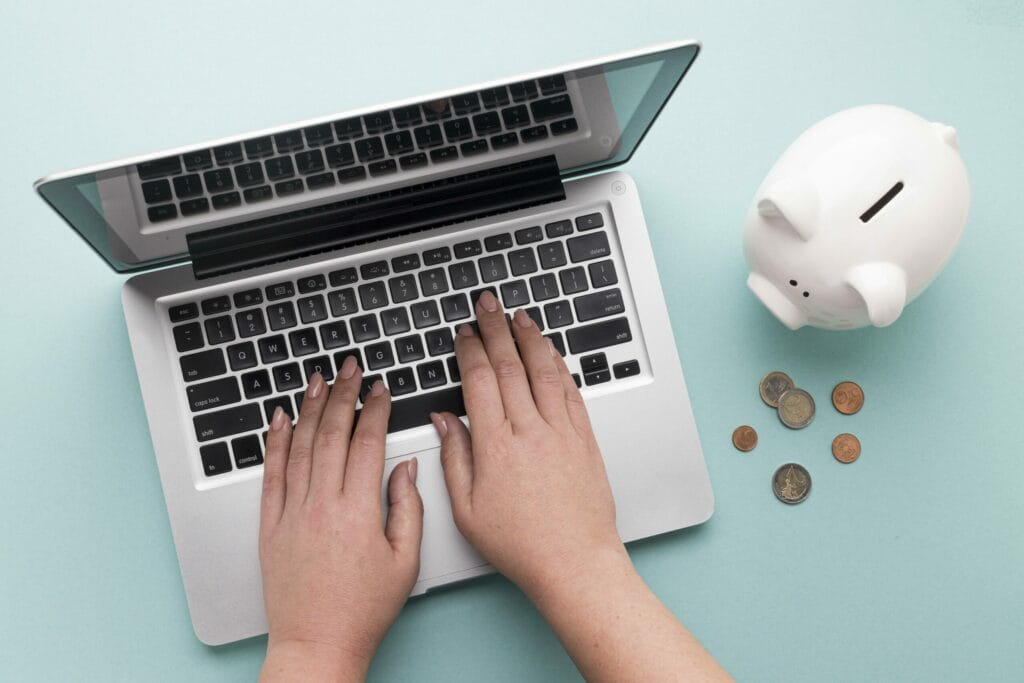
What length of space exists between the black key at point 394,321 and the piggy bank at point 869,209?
315 millimetres

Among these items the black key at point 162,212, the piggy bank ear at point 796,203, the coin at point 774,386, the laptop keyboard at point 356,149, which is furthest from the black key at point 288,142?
the coin at point 774,386

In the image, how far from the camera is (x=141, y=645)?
704mm

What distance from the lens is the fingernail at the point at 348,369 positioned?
0.65 metres

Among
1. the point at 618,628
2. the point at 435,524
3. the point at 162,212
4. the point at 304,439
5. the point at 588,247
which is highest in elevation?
the point at 162,212

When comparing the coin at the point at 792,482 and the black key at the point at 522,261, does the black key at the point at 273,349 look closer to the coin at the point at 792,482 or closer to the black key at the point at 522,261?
the black key at the point at 522,261

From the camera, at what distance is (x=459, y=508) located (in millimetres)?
648

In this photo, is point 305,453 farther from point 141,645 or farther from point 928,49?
point 928,49

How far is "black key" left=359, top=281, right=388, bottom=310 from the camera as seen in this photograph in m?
0.67

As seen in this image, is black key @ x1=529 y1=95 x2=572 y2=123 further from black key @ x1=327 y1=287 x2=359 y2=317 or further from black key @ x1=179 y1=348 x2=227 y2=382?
black key @ x1=179 y1=348 x2=227 y2=382

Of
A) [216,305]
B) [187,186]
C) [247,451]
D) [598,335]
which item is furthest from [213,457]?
[598,335]

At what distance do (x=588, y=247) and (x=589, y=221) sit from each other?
24mm

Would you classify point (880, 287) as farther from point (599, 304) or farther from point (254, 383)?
point (254, 383)

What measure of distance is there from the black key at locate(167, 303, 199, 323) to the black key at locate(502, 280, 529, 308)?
27 centimetres

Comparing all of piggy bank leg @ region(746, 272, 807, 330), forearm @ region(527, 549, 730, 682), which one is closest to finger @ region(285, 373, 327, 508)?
forearm @ region(527, 549, 730, 682)
